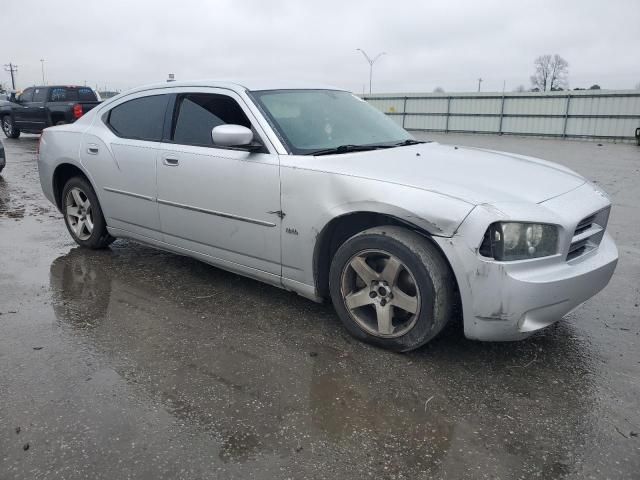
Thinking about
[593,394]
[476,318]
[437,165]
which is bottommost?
[593,394]

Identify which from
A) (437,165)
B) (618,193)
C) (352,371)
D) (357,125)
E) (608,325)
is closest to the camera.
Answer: (352,371)

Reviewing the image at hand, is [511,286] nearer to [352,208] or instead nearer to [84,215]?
[352,208]

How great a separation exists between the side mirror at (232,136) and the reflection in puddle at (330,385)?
3.88 feet

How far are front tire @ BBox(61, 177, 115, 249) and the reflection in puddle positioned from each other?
40.9 inches

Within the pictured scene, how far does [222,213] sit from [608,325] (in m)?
2.74

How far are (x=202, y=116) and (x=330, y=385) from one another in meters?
2.30

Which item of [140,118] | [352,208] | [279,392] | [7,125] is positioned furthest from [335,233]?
[7,125]

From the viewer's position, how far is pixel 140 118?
457cm

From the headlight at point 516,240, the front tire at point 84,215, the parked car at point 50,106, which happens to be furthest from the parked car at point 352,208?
the parked car at point 50,106

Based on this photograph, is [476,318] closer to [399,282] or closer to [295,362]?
[399,282]

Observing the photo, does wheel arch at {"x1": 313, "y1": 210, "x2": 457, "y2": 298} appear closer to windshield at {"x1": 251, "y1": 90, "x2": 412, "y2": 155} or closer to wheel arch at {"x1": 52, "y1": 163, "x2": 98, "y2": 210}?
windshield at {"x1": 251, "y1": 90, "x2": 412, "y2": 155}

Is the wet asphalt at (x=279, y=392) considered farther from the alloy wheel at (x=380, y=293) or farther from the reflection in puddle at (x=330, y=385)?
the alloy wheel at (x=380, y=293)

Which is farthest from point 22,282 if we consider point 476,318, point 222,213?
point 476,318

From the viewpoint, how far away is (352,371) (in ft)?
9.86
